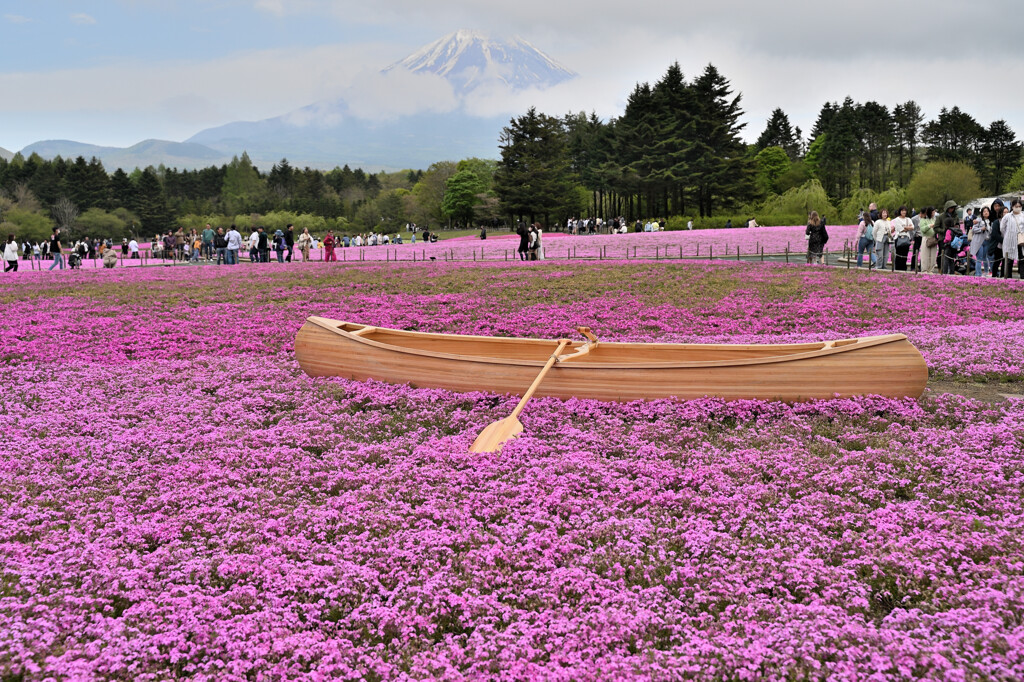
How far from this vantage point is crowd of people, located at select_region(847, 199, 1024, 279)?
19203mm

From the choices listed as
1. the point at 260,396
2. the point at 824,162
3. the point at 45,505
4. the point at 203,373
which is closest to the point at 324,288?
the point at 203,373

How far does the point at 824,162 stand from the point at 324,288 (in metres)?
77.5

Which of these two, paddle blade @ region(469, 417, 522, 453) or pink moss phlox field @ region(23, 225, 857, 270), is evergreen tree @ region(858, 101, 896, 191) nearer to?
pink moss phlox field @ region(23, 225, 857, 270)

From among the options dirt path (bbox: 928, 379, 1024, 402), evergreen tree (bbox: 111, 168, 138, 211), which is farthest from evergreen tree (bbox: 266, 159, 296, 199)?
dirt path (bbox: 928, 379, 1024, 402)

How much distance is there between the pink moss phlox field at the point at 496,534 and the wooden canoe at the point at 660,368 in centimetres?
18

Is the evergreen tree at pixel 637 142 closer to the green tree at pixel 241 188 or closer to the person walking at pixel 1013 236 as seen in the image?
the person walking at pixel 1013 236

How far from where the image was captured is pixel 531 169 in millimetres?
76375

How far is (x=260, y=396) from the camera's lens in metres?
8.73

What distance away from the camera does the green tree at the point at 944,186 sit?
195ft

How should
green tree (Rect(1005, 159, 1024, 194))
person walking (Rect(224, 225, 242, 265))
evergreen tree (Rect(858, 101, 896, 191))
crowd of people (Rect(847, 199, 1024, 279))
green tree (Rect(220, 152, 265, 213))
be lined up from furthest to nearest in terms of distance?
green tree (Rect(220, 152, 265, 213)), evergreen tree (Rect(858, 101, 896, 191)), green tree (Rect(1005, 159, 1024, 194)), person walking (Rect(224, 225, 242, 265)), crowd of people (Rect(847, 199, 1024, 279))

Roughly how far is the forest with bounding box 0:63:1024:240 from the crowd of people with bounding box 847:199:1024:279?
38.8 m

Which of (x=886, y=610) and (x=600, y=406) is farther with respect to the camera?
(x=600, y=406)

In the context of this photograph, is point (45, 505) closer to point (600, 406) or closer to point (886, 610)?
point (600, 406)

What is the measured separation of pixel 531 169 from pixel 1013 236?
197 ft
